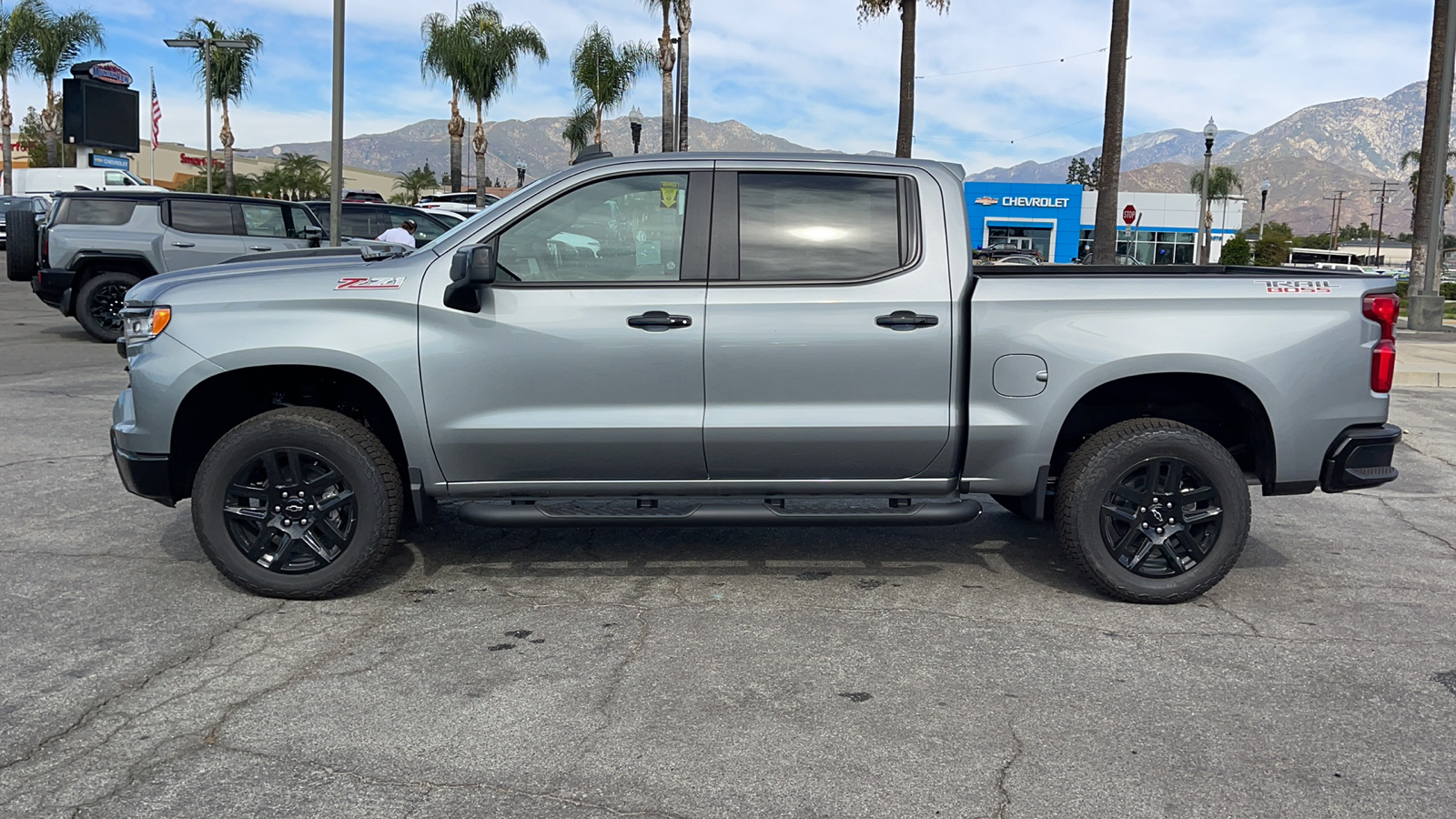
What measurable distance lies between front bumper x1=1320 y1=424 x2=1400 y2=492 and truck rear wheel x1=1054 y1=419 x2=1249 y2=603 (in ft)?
1.35

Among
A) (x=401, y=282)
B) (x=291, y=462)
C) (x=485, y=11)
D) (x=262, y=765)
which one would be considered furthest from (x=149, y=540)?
(x=485, y=11)

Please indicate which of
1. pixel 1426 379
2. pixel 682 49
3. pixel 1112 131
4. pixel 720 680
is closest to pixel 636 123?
pixel 682 49

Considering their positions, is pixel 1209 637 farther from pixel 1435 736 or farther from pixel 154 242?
pixel 154 242

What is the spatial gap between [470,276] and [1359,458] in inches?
152

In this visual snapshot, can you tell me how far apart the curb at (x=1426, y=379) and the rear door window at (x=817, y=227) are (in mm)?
10841

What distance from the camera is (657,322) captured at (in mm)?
4898

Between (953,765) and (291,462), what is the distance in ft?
9.82

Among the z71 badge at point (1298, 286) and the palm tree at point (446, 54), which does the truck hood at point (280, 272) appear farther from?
the palm tree at point (446, 54)

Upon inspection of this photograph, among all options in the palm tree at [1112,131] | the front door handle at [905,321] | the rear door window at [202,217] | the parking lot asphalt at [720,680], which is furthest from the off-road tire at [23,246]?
the palm tree at [1112,131]

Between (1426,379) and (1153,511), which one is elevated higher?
(1426,379)

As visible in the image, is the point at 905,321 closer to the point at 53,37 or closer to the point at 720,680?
the point at 720,680

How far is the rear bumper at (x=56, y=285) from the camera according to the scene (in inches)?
571

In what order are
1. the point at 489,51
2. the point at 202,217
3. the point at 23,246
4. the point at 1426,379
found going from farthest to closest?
the point at 489,51
the point at 202,217
the point at 23,246
the point at 1426,379

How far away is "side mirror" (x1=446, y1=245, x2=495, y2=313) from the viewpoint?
15.4 ft
